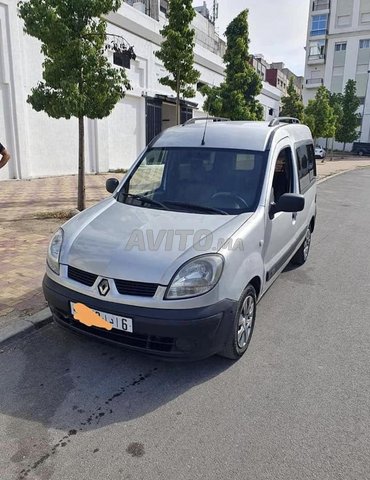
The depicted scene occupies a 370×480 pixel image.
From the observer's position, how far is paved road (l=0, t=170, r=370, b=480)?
2.13 metres

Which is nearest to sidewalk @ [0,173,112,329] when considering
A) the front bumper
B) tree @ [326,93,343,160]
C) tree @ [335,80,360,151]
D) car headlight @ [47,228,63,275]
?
car headlight @ [47,228,63,275]

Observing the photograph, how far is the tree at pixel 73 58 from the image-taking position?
6637 millimetres

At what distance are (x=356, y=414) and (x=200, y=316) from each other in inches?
49.0

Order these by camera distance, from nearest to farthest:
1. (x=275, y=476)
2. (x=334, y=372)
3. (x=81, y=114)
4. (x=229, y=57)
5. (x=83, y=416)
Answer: (x=275, y=476) < (x=83, y=416) < (x=334, y=372) < (x=81, y=114) < (x=229, y=57)

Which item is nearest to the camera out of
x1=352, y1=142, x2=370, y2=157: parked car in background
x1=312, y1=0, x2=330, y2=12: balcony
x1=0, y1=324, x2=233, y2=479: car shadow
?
x1=0, y1=324, x2=233, y2=479: car shadow

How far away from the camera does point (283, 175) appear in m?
4.07

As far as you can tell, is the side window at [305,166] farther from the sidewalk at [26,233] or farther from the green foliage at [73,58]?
the green foliage at [73,58]

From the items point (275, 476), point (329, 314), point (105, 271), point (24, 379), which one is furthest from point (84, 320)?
point (329, 314)

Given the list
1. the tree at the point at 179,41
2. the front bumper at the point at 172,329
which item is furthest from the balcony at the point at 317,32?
the front bumper at the point at 172,329

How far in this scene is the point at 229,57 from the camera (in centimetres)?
1523

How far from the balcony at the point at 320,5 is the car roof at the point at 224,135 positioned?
6024 cm

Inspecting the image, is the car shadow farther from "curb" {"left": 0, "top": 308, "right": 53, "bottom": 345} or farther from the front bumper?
the front bumper

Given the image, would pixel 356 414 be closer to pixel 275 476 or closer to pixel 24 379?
pixel 275 476

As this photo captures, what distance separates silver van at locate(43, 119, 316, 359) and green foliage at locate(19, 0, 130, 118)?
3.69m
